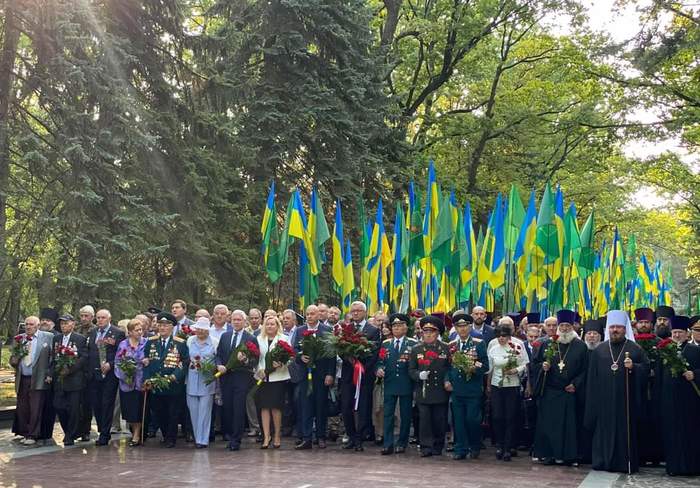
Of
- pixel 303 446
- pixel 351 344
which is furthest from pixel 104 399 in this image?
pixel 351 344

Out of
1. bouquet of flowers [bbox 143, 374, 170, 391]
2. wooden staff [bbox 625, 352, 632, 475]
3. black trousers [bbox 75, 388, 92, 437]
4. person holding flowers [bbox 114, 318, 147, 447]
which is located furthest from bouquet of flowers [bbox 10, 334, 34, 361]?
wooden staff [bbox 625, 352, 632, 475]

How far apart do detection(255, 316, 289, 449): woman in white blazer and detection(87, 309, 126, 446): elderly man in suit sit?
241 cm

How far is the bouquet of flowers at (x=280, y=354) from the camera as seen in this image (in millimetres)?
13250

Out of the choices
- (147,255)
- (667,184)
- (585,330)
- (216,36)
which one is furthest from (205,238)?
(667,184)

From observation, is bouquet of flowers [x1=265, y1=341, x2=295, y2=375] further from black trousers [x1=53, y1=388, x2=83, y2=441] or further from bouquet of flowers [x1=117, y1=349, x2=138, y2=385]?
black trousers [x1=53, y1=388, x2=83, y2=441]

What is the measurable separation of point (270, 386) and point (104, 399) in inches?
110

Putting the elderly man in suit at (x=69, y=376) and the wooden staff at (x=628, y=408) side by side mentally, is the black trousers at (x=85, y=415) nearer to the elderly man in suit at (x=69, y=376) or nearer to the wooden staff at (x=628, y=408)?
the elderly man in suit at (x=69, y=376)

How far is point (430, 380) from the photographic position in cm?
1276

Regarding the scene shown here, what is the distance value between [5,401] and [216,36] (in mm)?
9852

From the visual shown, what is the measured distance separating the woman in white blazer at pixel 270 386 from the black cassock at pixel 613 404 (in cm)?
453

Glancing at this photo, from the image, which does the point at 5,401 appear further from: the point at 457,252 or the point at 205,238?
the point at 457,252

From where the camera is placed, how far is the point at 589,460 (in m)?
12.4

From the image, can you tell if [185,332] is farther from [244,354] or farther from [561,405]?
[561,405]

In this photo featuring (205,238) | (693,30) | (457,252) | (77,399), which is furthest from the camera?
(205,238)
